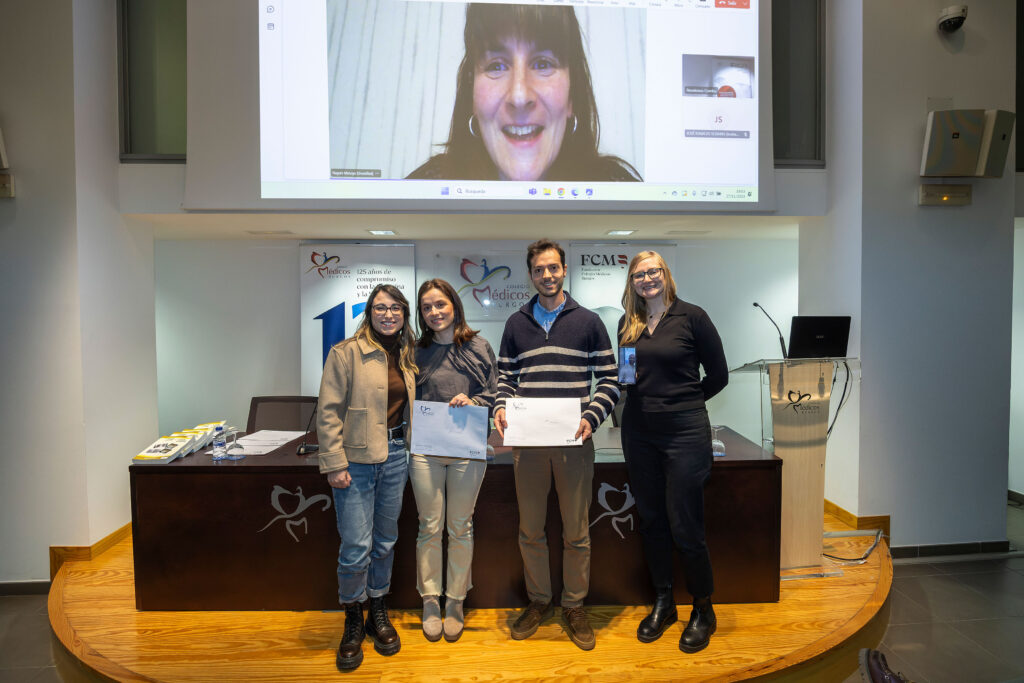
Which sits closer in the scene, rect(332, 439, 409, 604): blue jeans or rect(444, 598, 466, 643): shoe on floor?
rect(332, 439, 409, 604): blue jeans

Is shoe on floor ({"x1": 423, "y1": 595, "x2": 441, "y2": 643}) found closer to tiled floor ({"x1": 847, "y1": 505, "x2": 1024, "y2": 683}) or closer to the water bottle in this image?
the water bottle

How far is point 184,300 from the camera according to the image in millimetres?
4680

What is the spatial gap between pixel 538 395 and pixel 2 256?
122 inches

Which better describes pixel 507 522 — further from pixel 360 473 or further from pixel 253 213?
pixel 253 213

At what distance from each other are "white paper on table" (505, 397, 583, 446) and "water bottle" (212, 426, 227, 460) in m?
1.48

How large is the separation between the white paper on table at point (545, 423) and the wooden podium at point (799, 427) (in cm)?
118

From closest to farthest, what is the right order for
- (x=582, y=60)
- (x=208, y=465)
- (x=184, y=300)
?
(x=208, y=465), (x=582, y=60), (x=184, y=300)

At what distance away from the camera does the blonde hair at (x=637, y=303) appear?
2260 mm

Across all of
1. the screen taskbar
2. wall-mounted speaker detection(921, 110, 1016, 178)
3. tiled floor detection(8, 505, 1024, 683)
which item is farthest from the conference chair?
wall-mounted speaker detection(921, 110, 1016, 178)

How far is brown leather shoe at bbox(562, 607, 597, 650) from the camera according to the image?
2.34 metres

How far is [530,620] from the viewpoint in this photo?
95.5 inches

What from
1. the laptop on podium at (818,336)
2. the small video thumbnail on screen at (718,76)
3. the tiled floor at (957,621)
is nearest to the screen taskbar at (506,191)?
the small video thumbnail on screen at (718,76)

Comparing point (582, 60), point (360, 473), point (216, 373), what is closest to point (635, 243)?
point (582, 60)

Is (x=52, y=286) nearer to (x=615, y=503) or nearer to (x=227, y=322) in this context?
(x=227, y=322)
